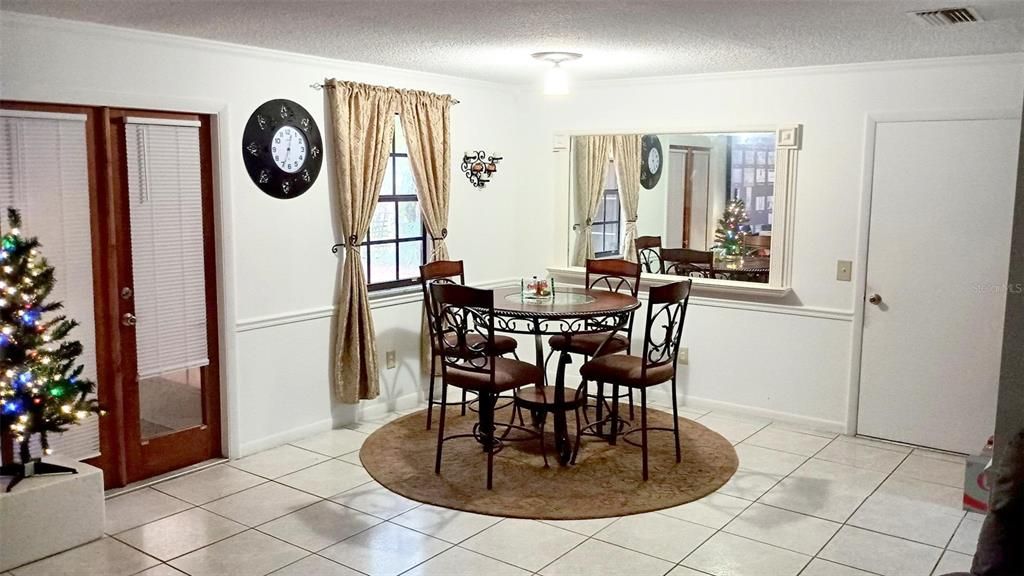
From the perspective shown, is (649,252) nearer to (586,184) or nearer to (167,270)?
(586,184)

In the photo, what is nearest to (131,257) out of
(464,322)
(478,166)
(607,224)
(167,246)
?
(167,246)

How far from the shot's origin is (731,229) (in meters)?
6.23

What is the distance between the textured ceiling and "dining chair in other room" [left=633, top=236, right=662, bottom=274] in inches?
64.8

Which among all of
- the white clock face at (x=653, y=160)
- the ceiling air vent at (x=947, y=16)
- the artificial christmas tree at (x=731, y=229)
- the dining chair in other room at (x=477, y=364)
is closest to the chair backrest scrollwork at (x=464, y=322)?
the dining chair in other room at (x=477, y=364)

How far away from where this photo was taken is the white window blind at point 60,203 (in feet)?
11.8

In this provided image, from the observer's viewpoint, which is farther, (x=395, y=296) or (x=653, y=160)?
(x=653, y=160)

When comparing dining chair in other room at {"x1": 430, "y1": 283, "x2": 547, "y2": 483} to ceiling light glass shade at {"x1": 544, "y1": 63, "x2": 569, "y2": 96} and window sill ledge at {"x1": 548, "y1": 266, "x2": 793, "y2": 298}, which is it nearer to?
ceiling light glass shade at {"x1": 544, "y1": 63, "x2": 569, "y2": 96}

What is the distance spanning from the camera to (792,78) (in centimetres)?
507

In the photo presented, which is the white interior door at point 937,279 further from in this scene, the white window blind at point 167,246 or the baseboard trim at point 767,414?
the white window blind at point 167,246

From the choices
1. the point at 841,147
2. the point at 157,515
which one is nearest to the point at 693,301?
the point at 841,147

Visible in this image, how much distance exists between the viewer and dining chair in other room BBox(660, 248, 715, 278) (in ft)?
19.5

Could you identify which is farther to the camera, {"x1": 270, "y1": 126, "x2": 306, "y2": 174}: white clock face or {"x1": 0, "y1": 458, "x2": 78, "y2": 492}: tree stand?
{"x1": 270, "y1": 126, "x2": 306, "y2": 174}: white clock face

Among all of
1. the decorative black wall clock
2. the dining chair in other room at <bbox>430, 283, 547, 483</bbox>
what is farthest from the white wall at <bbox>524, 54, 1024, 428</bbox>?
the dining chair in other room at <bbox>430, 283, 547, 483</bbox>

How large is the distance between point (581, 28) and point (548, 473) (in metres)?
2.22
